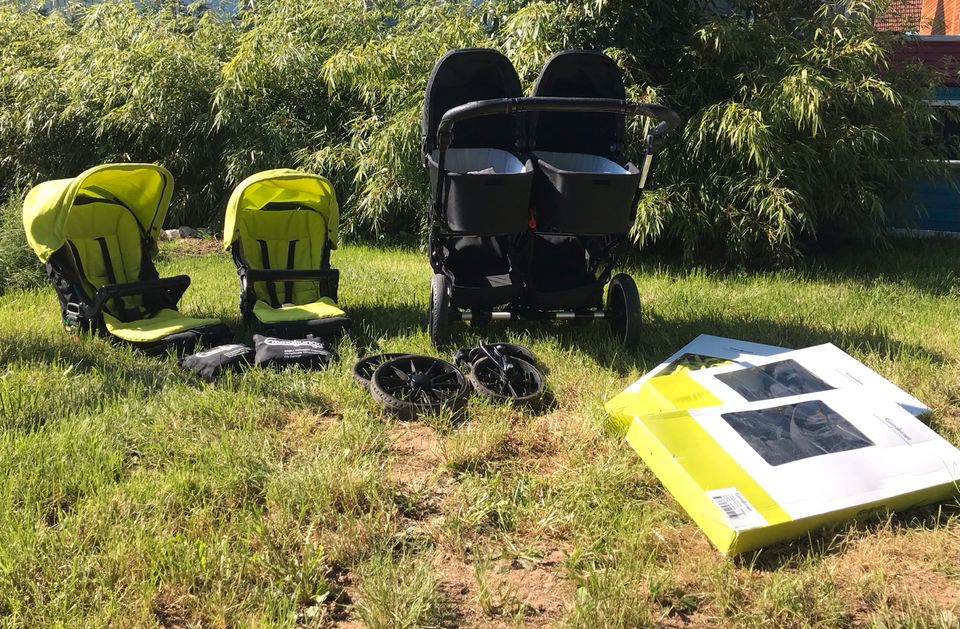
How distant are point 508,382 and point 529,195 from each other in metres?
0.92

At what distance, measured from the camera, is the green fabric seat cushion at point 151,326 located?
3.65 metres

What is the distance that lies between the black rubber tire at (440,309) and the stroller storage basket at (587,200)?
613 mm

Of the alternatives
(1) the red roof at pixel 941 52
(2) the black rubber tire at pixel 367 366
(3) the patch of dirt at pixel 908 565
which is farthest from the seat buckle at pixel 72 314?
(1) the red roof at pixel 941 52

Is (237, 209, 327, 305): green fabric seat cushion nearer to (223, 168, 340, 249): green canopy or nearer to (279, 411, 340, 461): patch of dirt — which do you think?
(223, 168, 340, 249): green canopy

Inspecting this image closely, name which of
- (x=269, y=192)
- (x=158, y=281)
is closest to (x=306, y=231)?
(x=269, y=192)

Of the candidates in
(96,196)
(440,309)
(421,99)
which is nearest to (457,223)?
(440,309)

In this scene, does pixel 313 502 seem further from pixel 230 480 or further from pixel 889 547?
pixel 889 547

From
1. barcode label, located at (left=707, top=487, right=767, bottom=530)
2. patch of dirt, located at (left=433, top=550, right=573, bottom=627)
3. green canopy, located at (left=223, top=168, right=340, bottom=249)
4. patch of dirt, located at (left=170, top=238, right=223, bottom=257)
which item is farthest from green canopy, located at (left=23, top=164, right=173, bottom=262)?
barcode label, located at (left=707, top=487, right=767, bottom=530)

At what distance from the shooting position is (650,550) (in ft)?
6.82

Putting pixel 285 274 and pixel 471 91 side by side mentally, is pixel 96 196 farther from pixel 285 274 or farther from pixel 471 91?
pixel 471 91

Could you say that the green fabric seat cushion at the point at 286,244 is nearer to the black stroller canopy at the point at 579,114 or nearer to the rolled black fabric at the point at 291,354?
the rolled black fabric at the point at 291,354

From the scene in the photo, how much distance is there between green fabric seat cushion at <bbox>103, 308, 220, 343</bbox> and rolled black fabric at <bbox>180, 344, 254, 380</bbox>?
0.33 metres

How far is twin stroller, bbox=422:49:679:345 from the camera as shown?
330 cm

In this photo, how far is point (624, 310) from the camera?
12.5ft
